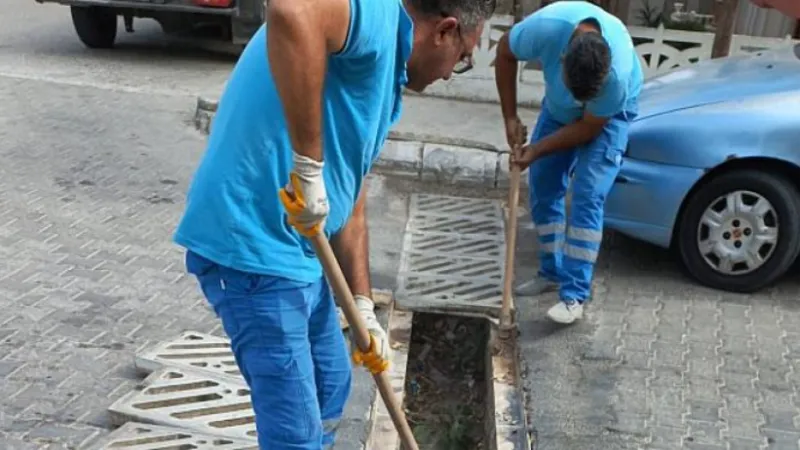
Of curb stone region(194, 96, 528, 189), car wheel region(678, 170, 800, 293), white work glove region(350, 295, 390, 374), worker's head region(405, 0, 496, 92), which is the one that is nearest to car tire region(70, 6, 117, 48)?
curb stone region(194, 96, 528, 189)

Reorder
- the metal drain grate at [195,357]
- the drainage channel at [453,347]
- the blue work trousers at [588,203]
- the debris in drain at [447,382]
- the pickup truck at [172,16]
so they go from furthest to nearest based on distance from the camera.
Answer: the pickup truck at [172,16] → the blue work trousers at [588,203] → the debris in drain at [447,382] → the drainage channel at [453,347] → the metal drain grate at [195,357]

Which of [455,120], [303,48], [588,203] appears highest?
[303,48]

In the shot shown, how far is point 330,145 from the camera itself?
7.34 ft

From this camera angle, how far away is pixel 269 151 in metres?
2.19

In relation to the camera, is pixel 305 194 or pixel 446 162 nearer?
pixel 305 194

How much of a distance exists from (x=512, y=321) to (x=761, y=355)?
1160mm

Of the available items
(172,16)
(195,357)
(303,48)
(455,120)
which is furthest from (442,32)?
(172,16)

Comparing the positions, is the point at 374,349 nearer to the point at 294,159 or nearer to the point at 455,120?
the point at 294,159

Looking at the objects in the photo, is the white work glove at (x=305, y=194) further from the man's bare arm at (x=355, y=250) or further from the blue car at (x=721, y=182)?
the blue car at (x=721, y=182)

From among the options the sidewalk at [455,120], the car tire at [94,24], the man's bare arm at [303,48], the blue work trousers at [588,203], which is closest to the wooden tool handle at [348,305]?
the man's bare arm at [303,48]

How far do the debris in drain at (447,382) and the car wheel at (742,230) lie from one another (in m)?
1.25

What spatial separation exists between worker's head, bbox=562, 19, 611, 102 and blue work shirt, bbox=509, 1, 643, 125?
4.8 inches

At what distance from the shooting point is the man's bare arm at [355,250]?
2645 mm

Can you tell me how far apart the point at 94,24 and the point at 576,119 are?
6.51 meters
